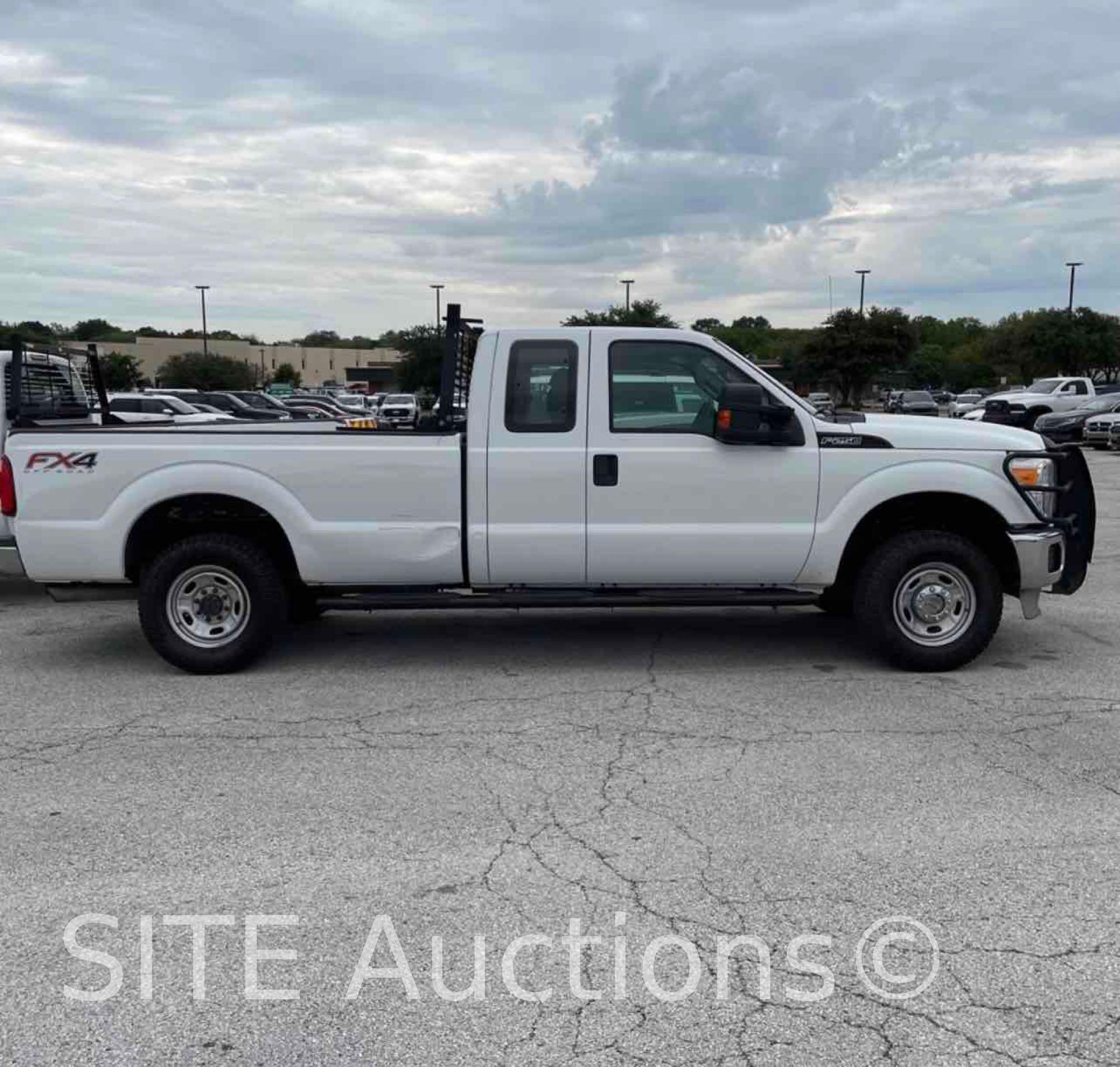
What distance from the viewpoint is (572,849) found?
4.49 m

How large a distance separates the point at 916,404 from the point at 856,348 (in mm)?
4841

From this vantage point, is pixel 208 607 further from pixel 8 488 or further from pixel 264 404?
pixel 264 404

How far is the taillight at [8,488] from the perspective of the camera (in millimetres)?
6859

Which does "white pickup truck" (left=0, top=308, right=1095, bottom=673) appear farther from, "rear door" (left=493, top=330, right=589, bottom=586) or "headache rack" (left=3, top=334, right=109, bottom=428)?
"headache rack" (left=3, top=334, right=109, bottom=428)

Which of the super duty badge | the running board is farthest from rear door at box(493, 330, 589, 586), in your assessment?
the super duty badge

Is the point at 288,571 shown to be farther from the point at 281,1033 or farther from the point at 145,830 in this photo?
the point at 281,1033

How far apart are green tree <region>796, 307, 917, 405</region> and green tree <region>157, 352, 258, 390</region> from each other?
3812cm

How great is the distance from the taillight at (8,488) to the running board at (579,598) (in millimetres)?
1928

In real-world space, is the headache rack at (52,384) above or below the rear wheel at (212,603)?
above

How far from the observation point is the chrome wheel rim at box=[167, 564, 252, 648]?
697cm

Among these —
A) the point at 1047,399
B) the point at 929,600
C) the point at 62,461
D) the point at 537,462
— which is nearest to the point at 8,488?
the point at 62,461

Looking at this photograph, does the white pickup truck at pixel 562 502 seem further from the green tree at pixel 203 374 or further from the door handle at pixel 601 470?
the green tree at pixel 203 374

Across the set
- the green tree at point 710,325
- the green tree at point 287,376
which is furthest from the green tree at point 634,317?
the green tree at point 287,376

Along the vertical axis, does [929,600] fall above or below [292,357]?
below
